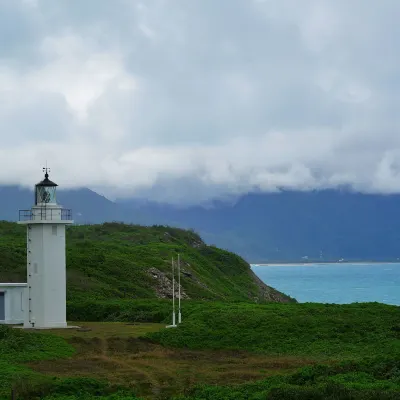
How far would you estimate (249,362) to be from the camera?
88.9ft

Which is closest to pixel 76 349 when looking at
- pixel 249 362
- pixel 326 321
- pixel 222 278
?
pixel 249 362

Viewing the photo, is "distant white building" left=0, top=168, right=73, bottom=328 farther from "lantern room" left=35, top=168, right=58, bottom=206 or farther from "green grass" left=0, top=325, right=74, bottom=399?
"green grass" left=0, top=325, right=74, bottom=399

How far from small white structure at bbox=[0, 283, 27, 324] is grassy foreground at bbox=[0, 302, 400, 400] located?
11.7 ft

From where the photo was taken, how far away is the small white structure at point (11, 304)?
38.3 metres

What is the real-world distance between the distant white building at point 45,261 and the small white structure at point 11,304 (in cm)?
148

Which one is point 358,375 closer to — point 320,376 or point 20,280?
point 320,376

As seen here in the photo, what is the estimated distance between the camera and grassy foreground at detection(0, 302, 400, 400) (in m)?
21.3

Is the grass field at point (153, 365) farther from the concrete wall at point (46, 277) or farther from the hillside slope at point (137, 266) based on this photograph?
the hillside slope at point (137, 266)

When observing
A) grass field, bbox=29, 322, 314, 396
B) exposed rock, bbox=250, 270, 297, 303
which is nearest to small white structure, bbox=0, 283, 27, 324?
grass field, bbox=29, 322, 314, 396

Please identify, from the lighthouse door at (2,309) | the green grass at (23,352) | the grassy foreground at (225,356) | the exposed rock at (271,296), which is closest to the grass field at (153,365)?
the grassy foreground at (225,356)

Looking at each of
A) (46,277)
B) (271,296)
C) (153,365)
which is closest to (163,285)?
(46,277)

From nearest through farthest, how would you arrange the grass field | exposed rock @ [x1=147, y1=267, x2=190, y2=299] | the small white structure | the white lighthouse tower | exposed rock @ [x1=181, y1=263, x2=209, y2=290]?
the grass field → the white lighthouse tower → the small white structure → exposed rock @ [x1=147, y1=267, x2=190, y2=299] → exposed rock @ [x1=181, y1=263, x2=209, y2=290]

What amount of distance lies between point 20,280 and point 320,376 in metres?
31.6

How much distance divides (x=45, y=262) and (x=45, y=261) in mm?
57
